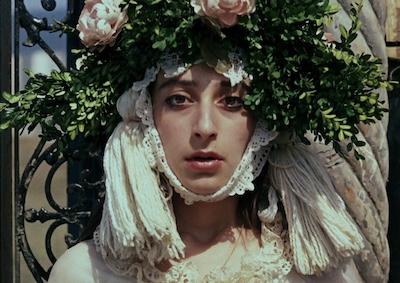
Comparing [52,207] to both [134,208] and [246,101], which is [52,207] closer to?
[134,208]

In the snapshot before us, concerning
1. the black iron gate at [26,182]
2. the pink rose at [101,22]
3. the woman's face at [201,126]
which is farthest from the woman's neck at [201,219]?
the black iron gate at [26,182]

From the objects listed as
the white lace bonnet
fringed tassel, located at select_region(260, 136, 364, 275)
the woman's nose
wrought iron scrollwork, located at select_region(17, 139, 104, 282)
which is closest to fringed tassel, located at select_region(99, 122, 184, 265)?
the white lace bonnet

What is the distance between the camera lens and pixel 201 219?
2.11m

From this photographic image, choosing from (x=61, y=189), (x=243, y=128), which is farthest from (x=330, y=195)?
(x=61, y=189)

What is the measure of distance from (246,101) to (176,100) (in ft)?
0.45

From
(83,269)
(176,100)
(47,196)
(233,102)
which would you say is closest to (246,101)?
(233,102)

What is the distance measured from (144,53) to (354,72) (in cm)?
41

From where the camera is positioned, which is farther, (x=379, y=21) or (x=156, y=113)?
(x=379, y=21)

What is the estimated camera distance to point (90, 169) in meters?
2.57

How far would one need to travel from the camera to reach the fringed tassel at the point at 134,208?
1973 mm

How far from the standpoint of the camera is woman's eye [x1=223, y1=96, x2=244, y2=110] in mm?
2016

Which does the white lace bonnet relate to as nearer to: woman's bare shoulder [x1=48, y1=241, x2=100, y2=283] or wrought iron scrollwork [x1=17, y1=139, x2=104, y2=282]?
woman's bare shoulder [x1=48, y1=241, x2=100, y2=283]

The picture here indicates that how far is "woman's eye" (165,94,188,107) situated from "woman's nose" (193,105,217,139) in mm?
43

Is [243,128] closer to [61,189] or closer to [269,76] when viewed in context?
[269,76]
